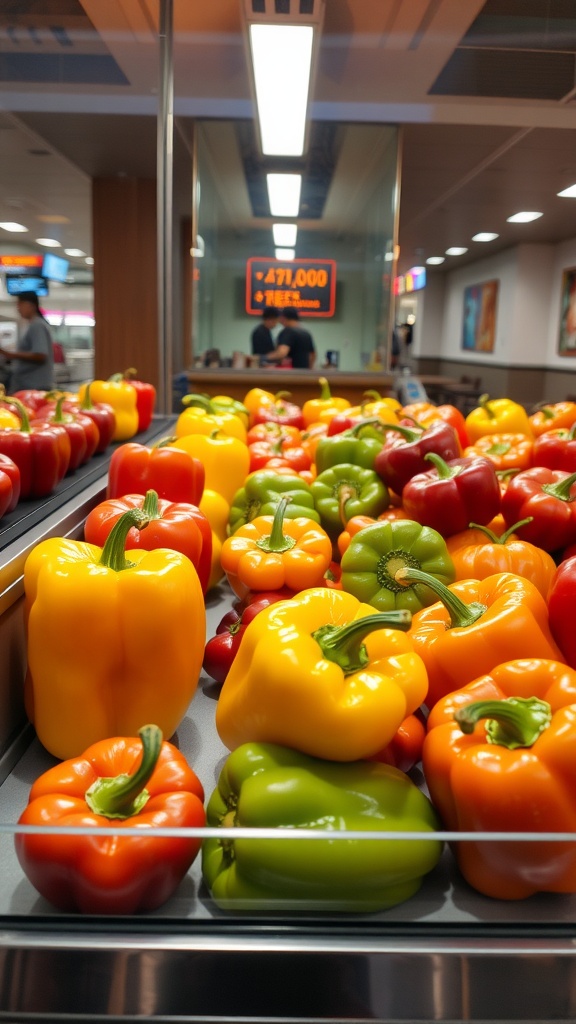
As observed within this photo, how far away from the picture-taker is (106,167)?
29.8 ft

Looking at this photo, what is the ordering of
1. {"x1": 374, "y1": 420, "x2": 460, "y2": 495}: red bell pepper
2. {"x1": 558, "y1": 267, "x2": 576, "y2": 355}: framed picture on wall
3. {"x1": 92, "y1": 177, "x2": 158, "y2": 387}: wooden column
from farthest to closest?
{"x1": 558, "y1": 267, "x2": 576, "y2": 355}: framed picture on wall → {"x1": 92, "y1": 177, "x2": 158, "y2": 387}: wooden column → {"x1": 374, "y1": 420, "x2": 460, "y2": 495}: red bell pepper

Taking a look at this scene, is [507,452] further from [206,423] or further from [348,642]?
[348,642]

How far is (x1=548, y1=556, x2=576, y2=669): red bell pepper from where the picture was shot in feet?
3.38

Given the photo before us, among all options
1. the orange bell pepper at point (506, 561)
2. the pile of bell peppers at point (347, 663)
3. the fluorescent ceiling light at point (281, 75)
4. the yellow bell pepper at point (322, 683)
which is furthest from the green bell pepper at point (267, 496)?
the fluorescent ceiling light at point (281, 75)

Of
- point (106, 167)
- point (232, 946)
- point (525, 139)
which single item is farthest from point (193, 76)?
point (232, 946)

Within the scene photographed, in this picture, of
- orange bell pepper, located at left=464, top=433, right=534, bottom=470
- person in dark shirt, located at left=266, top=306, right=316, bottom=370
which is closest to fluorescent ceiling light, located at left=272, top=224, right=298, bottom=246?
person in dark shirt, located at left=266, top=306, right=316, bottom=370

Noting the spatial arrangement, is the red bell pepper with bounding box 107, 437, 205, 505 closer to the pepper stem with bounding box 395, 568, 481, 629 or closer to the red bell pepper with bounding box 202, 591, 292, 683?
the red bell pepper with bounding box 202, 591, 292, 683

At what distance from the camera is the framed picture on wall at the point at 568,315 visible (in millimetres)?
13406

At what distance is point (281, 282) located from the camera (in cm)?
798

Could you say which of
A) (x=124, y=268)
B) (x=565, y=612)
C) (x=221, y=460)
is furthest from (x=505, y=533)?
Result: (x=124, y=268)

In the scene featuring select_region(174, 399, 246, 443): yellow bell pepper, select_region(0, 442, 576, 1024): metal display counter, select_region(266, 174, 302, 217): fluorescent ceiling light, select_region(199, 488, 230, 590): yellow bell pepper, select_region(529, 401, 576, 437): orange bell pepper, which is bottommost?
select_region(0, 442, 576, 1024): metal display counter

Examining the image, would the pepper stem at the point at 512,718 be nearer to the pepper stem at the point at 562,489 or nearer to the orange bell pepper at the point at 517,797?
the orange bell pepper at the point at 517,797

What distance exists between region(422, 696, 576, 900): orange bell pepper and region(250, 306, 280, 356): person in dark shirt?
6.98m

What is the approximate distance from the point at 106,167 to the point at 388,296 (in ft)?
13.3
